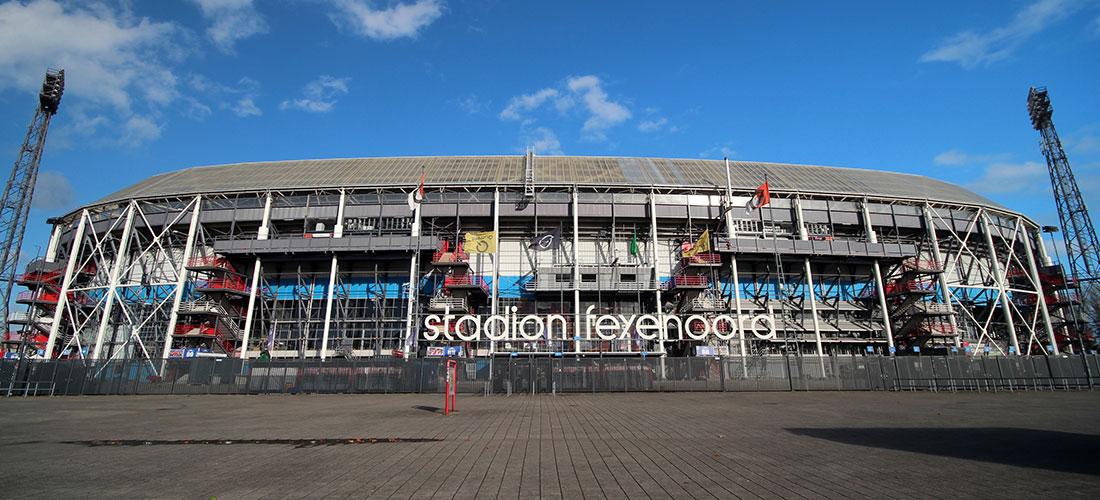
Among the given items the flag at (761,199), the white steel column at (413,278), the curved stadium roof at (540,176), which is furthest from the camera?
the curved stadium roof at (540,176)

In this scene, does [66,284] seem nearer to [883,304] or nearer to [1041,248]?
[883,304]

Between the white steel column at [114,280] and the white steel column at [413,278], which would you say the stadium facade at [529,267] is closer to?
the white steel column at [413,278]

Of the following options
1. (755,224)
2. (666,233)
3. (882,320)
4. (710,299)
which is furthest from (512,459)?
(882,320)

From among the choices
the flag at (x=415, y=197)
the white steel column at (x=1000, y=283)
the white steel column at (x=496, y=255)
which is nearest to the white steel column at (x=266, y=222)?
the flag at (x=415, y=197)

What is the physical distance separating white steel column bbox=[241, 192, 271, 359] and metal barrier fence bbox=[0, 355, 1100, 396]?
12400 millimetres

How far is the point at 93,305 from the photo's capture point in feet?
154

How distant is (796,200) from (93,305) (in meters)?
67.9

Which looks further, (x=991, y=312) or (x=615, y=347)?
(x=991, y=312)

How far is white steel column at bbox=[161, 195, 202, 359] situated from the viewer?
40906 mm

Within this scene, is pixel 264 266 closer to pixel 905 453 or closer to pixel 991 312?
pixel 905 453

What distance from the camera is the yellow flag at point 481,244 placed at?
134 feet

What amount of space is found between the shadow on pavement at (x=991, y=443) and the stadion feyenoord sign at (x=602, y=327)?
1049 inches

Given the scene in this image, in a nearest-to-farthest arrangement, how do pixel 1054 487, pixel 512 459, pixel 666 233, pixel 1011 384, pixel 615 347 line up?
pixel 1054 487 < pixel 512 459 < pixel 1011 384 < pixel 615 347 < pixel 666 233

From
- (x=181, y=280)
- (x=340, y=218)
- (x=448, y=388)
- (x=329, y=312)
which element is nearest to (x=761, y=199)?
(x=448, y=388)
